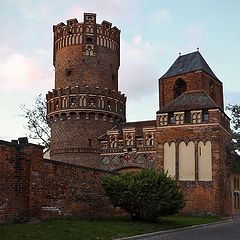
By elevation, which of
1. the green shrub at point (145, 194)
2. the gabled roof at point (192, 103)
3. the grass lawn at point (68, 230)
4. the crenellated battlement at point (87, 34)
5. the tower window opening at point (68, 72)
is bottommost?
the grass lawn at point (68, 230)

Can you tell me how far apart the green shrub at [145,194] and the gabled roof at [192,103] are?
1104 cm

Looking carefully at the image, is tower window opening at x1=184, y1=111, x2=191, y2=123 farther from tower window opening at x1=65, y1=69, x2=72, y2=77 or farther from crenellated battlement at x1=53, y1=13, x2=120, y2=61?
tower window opening at x1=65, y1=69, x2=72, y2=77

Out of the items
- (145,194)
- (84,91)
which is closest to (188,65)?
(84,91)

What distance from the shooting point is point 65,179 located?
20266 millimetres

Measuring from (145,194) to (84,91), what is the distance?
62.5 feet

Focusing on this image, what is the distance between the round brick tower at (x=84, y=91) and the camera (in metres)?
38.5

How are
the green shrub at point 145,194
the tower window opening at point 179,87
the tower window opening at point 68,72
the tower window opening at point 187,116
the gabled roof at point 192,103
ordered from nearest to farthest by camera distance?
1. the green shrub at point 145,194
2. the gabled roof at point 192,103
3. the tower window opening at point 187,116
4. the tower window opening at point 179,87
5. the tower window opening at point 68,72

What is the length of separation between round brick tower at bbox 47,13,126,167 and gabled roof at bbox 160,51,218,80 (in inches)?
209

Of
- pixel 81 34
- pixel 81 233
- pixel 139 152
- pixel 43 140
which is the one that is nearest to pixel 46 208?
pixel 81 233

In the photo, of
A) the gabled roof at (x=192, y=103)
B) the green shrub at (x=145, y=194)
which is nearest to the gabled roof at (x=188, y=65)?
the gabled roof at (x=192, y=103)

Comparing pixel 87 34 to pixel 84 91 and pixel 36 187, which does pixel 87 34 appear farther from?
pixel 36 187

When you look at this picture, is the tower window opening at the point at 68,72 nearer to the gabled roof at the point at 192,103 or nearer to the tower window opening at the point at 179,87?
the tower window opening at the point at 179,87

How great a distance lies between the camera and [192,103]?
33469mm

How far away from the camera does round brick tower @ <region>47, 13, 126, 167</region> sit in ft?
126
